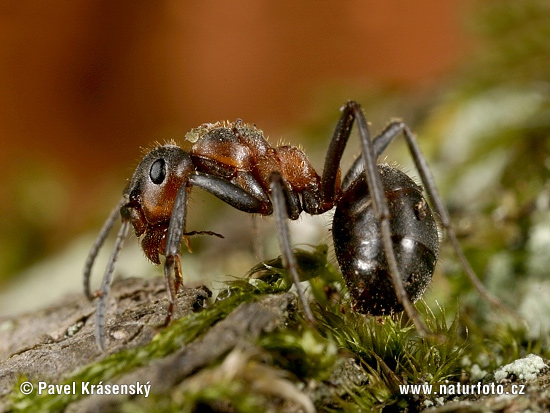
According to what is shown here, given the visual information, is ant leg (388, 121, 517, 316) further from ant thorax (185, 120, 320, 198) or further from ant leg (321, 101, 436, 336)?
ant thorax (185, 120, 320, 198)

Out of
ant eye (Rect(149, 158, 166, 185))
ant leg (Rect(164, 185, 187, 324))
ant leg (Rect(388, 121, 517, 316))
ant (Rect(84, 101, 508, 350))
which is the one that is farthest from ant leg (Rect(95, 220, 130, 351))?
ant leg (Rect(388, 121, 517, 316))

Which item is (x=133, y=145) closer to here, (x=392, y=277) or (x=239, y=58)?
(x=239, y=58)

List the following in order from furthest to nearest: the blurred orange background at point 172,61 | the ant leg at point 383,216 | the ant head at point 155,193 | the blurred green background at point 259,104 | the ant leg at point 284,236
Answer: the blurred orange background at point 172,61 → the blurred green background at point 259,104 → the ant head at point 155,193 → the ant leg at point 383,216 → the ant leg at point 284,236

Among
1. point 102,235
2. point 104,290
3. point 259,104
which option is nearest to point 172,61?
point 259,104

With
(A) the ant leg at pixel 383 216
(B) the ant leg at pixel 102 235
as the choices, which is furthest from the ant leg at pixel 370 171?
(B) the ant leg at pixel 102 235

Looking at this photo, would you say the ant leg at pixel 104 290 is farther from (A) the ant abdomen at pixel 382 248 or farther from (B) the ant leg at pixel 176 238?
(A) the ant abdomen at pixel 382 248

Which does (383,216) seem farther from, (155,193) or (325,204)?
(155,193)
